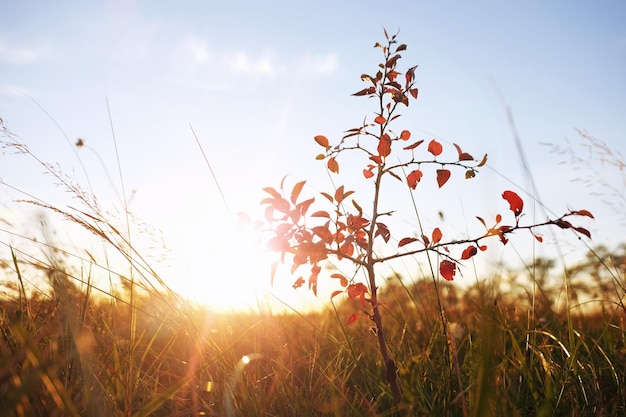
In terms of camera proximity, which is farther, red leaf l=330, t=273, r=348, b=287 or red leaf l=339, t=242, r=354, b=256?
red leaf l=330, t=273, r=348, b=287

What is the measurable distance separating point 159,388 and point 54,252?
818 millimetres

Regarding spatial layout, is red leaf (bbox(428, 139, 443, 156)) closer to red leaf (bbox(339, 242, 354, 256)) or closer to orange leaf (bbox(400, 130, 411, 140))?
orange leaf (bbox(400, 130, 411, 140))

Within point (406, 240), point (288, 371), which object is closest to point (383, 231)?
point (406, 240)

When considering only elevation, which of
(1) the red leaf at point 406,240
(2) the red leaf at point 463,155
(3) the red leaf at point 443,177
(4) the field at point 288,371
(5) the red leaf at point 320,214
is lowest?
(4) the field at point 288,371

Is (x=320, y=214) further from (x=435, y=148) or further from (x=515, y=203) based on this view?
(x=515, y=203)

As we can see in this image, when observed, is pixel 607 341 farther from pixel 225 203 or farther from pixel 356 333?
pixel 225 203

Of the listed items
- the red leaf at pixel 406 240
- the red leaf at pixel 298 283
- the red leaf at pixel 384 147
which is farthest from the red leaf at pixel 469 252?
the red leaf at pixel 298 283

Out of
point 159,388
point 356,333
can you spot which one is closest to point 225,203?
point 159,388

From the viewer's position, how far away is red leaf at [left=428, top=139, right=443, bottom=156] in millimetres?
1728

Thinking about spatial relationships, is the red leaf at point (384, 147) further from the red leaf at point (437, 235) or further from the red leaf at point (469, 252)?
the red leaf at point (469, 252)

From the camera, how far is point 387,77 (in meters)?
1.87

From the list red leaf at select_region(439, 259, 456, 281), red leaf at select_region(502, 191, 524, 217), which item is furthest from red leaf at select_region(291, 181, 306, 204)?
red leaf at select_region(502, 191, 524, 217)

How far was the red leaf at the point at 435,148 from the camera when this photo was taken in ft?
5.67

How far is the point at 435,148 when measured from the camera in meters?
1.74
